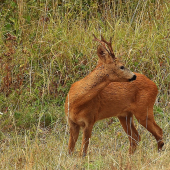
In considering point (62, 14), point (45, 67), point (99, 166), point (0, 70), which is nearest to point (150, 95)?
point (99, 166)

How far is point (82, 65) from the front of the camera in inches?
293

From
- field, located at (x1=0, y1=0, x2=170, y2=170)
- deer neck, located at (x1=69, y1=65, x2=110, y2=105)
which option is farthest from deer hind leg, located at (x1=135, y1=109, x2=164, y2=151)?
deer neck, located at (x1=69, y1=65, x2=110, y2=105)

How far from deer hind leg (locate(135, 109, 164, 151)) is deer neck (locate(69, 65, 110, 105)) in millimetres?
832

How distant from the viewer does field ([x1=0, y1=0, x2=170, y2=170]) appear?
6238 mm

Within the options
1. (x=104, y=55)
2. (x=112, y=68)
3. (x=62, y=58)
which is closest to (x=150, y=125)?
(x=112, y=68)

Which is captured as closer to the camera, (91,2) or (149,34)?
(149,34)

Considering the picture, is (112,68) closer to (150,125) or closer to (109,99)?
(109,99)

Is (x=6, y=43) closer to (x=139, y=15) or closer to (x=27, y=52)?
(x=27, y=52)

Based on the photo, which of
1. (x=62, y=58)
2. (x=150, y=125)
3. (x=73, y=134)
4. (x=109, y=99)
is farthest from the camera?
(x=62, y=58)

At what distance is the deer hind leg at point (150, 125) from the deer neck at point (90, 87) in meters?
0.83

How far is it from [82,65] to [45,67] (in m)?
0.63

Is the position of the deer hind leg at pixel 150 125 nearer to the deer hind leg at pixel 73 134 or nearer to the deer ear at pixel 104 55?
the deer hind leg at pixel 73 134

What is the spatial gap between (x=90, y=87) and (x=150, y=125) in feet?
3.69

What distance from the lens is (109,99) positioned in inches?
226
